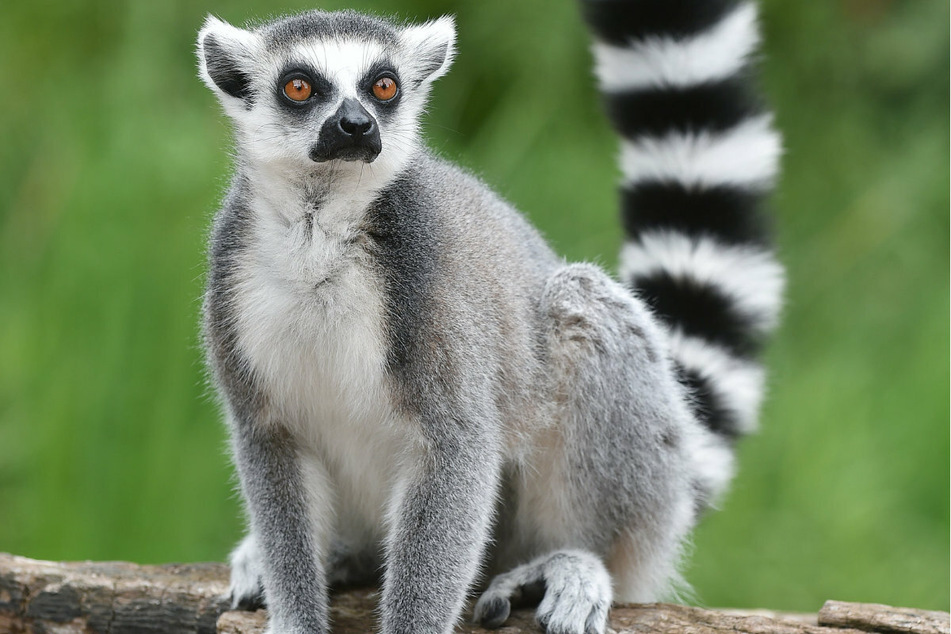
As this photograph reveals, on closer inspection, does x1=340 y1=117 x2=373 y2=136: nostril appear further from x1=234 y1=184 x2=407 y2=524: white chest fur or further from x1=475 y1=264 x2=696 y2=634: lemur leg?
x1=475 y1=264 x2=696 y2=634: lemur leg

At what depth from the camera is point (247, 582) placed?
2.84m

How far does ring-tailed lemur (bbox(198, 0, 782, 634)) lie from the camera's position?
241 cm

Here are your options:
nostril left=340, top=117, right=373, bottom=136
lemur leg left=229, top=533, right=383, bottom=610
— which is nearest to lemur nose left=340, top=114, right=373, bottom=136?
nostril left=340, top=117, right=373, bottom=136

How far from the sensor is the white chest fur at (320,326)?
2395 millimetres

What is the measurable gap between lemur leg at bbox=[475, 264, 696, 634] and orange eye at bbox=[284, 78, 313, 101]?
2.92ft

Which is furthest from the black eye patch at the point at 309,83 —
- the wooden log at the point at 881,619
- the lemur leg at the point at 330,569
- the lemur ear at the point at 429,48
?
the wooden log at the point at 881,619

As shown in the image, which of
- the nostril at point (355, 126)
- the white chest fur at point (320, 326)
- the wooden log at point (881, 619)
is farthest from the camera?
the wooden log at point (881, 619)

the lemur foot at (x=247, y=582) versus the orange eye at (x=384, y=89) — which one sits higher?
the orange eye at (x=384, y=89)

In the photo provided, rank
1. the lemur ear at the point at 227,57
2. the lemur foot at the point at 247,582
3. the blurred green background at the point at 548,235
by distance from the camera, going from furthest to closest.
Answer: the blurred green background at the point at 548,235 < the lemur foot at the point at 247,582 < the lemur ear at the point at 227,57

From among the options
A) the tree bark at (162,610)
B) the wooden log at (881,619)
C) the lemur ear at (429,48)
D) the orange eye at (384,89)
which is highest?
the lemur ear at (429,48)

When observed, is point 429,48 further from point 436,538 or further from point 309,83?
point 436,538

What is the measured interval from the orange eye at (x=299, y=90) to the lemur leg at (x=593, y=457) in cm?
89

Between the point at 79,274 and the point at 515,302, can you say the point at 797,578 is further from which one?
the point at 79,274

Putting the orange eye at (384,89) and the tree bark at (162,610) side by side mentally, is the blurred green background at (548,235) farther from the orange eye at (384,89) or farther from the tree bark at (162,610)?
the tree bark at (162,610)
